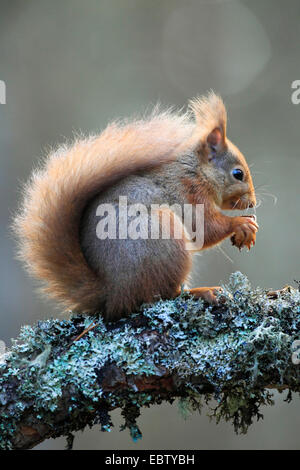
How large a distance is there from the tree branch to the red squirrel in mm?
157

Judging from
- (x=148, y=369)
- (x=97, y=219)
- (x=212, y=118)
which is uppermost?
(x=212, y=118)

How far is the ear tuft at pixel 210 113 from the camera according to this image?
2287 mm

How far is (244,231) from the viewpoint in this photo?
2.12 metres

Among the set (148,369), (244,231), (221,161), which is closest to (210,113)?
(221,161)

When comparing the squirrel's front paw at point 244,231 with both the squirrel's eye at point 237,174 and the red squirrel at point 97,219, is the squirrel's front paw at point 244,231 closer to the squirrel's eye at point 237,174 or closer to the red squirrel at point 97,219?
the red squirrel at point 97,219

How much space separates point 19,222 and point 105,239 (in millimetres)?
342

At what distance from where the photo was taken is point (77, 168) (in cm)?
189

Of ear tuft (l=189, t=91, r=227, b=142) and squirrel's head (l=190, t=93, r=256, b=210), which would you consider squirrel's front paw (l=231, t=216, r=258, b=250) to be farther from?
ear tuft (l=189, t=91, r=227, b=142)

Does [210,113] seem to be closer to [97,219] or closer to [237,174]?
[237,174]

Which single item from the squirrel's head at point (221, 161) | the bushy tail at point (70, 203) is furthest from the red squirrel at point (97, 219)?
the squirrel's head at point (221, 161)

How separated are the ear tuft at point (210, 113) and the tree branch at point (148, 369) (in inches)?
36.4

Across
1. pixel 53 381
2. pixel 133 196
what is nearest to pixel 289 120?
pixel 133 196

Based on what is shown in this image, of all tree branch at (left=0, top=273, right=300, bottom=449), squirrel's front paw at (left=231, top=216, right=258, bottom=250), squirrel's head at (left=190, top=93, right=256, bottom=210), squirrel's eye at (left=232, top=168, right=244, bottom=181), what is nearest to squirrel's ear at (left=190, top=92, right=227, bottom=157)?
squirrel's head at (left=190, top=93, right=256, bottom=210)

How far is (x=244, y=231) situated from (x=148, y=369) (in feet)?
2.63
